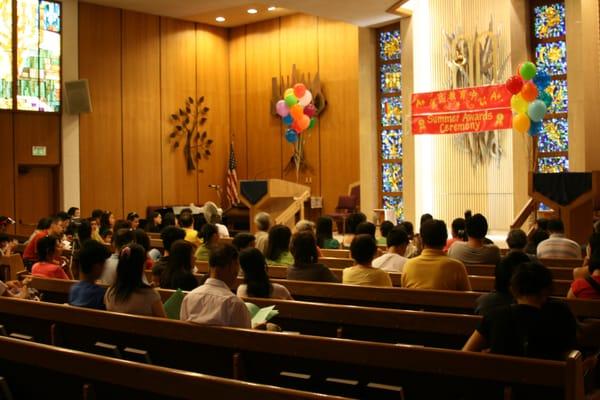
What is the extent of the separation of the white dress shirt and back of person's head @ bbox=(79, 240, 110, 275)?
3.14 feet

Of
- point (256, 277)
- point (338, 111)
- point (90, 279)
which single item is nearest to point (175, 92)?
point (338, 111)

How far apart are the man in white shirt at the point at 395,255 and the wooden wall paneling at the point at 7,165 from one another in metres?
10.1

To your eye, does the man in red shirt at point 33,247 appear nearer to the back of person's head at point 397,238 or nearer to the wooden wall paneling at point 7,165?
the back of person's head at point 397,238

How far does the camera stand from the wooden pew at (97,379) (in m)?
2.14

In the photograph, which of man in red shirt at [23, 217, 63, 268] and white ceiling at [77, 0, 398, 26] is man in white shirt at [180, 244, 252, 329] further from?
white ceiling at [77, 0, 398, 26]

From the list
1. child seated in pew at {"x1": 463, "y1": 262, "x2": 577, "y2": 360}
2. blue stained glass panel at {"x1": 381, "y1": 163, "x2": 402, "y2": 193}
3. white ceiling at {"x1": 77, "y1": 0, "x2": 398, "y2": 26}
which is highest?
white ceiling at {"x1": 77, "y1": 0, "x2": 398, "y2": 26}

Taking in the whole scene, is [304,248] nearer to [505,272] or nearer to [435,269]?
[435,269]

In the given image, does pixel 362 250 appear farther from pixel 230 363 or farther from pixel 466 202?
pixel 466 202

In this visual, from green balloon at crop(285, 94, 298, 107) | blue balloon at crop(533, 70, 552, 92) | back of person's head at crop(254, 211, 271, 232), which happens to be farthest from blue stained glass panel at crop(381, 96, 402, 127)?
back of person's head at crop(254, 211, 271, 232)

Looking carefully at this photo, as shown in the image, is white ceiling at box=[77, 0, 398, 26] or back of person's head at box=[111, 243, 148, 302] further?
white ceiling at box=[77, 0, 398, 26]

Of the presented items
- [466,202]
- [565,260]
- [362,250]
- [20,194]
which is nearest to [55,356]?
[362,250]

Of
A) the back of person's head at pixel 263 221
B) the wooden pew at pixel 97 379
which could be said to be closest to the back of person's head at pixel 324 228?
the back of person's head at pixel 263 221

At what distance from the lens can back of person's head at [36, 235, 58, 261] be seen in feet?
17.3

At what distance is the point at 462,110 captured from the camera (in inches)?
431
